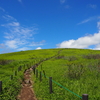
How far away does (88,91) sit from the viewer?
31.9ft

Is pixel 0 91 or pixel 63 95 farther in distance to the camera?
pixel 0 91

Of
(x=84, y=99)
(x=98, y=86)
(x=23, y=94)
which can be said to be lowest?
(x=23, y=94)

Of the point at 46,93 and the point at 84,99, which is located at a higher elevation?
the point at 84,99

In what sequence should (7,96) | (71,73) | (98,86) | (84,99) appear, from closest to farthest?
(84,99) → (7,96) → (98,86) → (71,73)

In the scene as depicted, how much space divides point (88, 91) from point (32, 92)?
18.4ft

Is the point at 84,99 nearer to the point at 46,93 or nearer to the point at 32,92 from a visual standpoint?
the point at 46,93

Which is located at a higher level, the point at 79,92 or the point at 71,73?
the point at 71,73

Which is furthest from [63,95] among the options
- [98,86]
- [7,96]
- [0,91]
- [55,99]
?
[0,91]

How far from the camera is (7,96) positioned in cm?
1012

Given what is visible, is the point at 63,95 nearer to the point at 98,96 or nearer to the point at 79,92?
the point at 79,92

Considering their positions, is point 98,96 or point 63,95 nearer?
point 98,96

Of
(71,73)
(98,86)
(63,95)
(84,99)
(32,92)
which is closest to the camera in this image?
(84,99)

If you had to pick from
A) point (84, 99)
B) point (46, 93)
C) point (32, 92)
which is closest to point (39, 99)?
point (46, 93)

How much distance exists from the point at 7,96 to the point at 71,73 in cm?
807
